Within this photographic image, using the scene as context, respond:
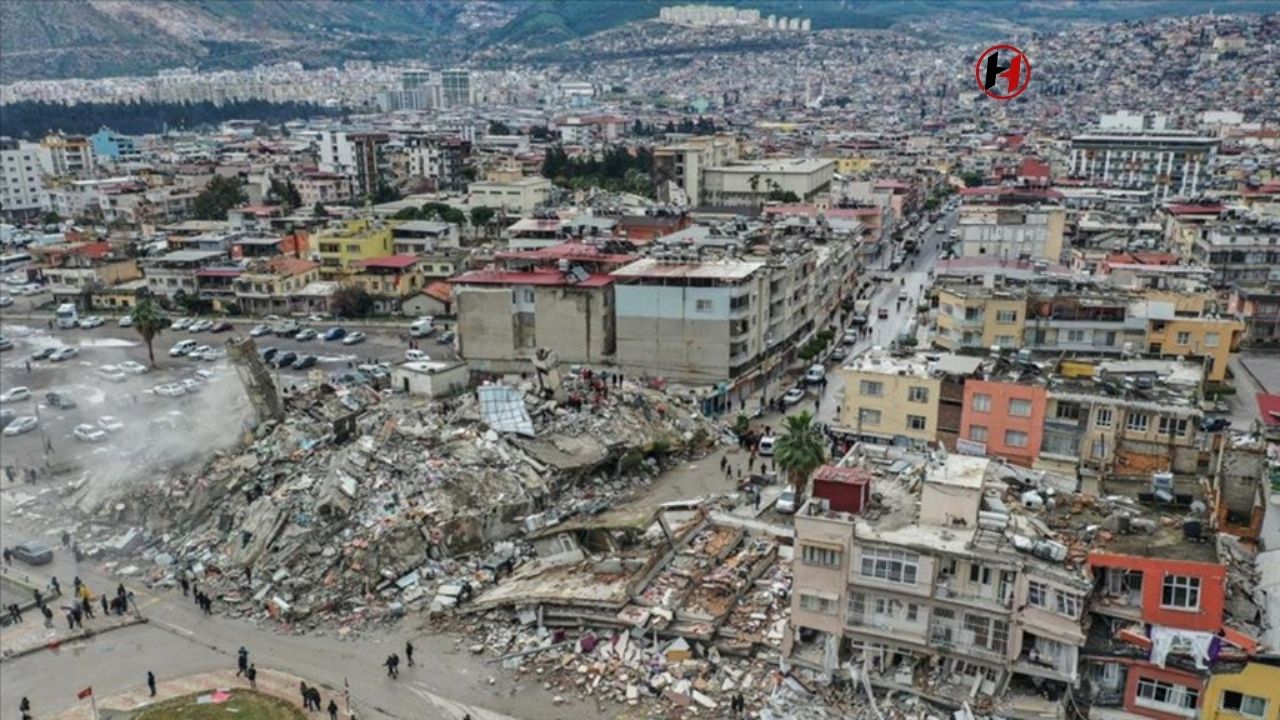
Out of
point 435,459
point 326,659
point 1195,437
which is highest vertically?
point 1195,437

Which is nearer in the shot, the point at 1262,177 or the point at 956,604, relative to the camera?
the point at 956,604

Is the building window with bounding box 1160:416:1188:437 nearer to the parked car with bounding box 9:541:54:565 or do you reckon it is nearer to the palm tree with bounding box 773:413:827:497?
the palm tree with bounding box 773:413:827:497

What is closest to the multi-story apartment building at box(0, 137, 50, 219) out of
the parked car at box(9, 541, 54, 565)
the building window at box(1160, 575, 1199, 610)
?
the parked car at box(9, 541, 54, 565)

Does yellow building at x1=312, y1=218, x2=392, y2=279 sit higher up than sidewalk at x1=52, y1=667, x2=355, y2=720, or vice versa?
yellow building at x1=312, y1=218, x2=392, y2=279

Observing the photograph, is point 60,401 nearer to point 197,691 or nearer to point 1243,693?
point 197,691

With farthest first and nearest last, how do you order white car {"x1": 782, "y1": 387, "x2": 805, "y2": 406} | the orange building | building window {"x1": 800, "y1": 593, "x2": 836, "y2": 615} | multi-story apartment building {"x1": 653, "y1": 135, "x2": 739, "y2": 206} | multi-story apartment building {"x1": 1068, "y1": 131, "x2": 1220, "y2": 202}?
multi-story apartment building {"x1": 653, "y1": 135, "x2": 739, "y2": 206} → multi-story apartment building {"x1": 1068, "y1": 131, "x2": 1220, "y2": 202} → white car {"x1": 782, "y1": 387, "x2": 805, "y2": 406} → the orange building → building window {"x1": 800, "y1": 593, "x2": 836, "y2": 615}

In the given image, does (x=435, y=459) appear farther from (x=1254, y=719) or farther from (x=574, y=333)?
(x=1254, y=719)

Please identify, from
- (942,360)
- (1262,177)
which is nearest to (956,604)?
(942,360)
